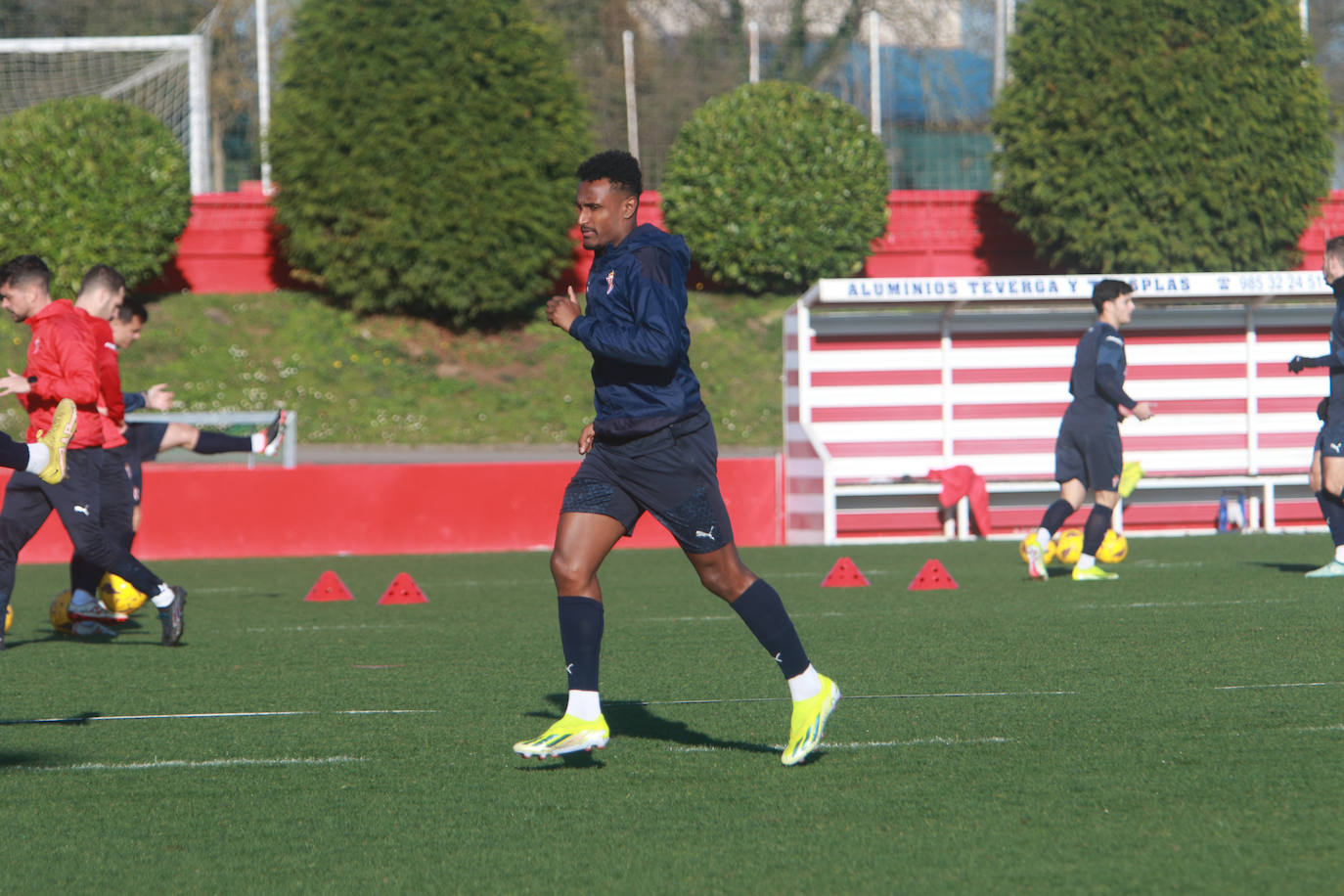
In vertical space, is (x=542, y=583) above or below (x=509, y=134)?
below

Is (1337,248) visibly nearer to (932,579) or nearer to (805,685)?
(932,579)

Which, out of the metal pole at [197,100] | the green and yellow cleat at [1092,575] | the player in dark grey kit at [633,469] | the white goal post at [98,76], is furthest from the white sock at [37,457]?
the white goal post at [98,76]

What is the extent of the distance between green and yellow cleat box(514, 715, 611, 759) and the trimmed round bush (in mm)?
26107

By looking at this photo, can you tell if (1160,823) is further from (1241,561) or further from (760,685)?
(1241,561)

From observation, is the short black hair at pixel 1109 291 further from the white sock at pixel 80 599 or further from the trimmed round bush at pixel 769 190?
the trimmed round bush at pixel 769 190

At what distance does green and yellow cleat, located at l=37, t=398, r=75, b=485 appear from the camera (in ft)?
22.5

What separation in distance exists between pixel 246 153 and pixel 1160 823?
43546 millimetres

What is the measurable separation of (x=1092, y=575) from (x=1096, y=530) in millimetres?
312

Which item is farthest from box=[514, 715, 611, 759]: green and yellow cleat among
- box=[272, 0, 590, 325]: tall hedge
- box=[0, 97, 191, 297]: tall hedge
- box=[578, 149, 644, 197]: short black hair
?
box=[0, 97, 191, 297]: tall hedge

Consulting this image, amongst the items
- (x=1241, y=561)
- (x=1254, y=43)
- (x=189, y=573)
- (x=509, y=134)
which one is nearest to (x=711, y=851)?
(x=1241, y=561)

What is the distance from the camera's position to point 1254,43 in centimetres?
3105

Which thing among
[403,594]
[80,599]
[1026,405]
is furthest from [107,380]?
[1026,405]

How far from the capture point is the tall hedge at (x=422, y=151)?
29328 mm

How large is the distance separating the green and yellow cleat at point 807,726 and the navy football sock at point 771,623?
12 cm
